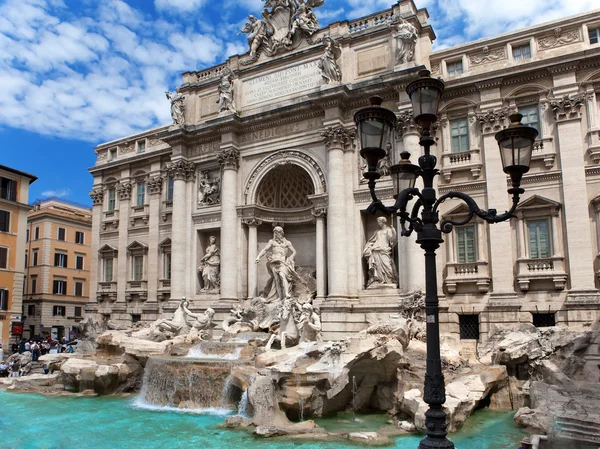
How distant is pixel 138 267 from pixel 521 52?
2117 cm

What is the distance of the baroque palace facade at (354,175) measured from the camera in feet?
62.1

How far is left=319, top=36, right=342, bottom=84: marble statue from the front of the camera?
74.0ft

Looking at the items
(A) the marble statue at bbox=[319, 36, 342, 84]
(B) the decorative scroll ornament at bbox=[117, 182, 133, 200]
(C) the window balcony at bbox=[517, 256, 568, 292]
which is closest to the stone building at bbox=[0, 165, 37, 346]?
(B) the decorative scroll ornament at bbox=[117, 182, 133, 200]

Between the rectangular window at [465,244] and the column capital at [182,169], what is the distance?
1314 centimetres

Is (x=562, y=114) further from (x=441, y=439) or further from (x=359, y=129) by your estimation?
(x=441, y=439)

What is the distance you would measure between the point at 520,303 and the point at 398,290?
4.25m

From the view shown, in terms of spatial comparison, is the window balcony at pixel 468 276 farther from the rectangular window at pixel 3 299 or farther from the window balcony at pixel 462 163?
the rectangular window at pixel 3 299

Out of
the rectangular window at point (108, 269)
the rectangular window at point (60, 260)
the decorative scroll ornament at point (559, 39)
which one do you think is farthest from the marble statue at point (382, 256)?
the rectangular window at point (60, 260)

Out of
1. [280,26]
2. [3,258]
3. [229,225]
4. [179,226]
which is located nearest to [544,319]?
[229,225]

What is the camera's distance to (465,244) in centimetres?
2036

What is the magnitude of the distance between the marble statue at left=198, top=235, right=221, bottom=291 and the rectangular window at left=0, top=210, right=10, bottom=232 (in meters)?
16.1

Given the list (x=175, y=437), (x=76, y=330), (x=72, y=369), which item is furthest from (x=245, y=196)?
(x=76, y=330)

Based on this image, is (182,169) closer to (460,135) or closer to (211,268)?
(211,268)

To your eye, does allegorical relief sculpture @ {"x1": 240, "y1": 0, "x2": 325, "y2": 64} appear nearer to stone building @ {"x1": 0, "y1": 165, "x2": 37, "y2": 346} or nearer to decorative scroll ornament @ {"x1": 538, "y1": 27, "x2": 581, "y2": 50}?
decorative scroll ornament @ {"x1": 538, "y1": 27, "x2": 581, "y2": 50}
